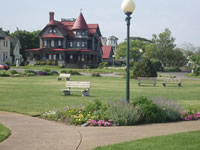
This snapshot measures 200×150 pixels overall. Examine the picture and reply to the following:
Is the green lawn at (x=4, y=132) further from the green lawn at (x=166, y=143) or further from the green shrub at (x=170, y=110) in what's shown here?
the green shrub at (x=170, y=110)

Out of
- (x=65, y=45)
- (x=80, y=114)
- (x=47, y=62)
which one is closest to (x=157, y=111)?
(x=80, y=114)

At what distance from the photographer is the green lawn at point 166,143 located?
21.4 feet

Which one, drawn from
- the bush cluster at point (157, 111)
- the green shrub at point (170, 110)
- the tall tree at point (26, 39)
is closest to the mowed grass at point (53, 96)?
the bush cluster at point (157, 111)

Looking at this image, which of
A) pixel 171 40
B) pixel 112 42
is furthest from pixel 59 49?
pixel 112 42

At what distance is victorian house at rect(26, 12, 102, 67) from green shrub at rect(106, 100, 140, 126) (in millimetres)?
57804

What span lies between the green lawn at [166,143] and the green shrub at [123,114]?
2235 millimetres

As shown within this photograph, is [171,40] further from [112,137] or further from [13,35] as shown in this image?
[112,137]

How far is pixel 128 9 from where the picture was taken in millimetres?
11117

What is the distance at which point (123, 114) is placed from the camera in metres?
9.91

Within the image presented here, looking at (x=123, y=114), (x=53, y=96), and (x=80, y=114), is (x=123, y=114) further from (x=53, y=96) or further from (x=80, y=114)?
(x=53, y=96)

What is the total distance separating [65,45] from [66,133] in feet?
214

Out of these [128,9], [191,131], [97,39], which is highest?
[97,39]

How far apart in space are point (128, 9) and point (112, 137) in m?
5.33

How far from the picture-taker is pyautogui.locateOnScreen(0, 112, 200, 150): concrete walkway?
6777 mm
